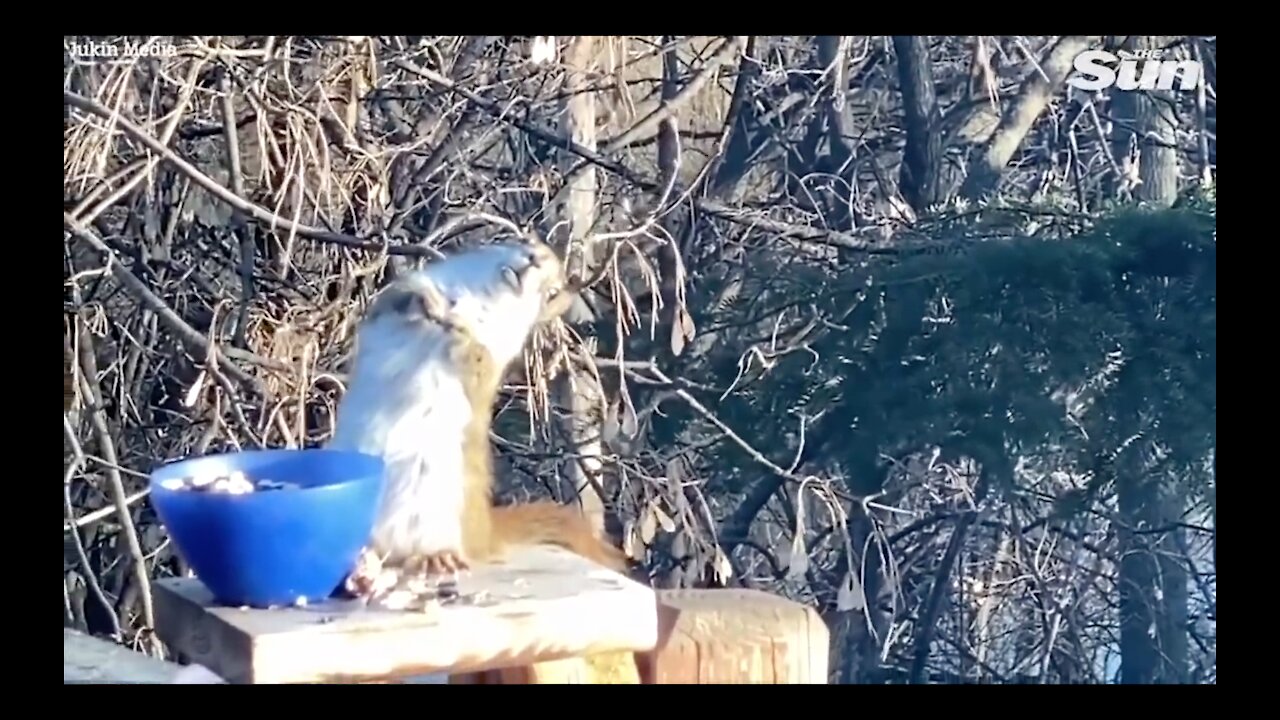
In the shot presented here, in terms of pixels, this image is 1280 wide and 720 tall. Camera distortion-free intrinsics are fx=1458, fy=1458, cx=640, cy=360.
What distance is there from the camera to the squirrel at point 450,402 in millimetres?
1273

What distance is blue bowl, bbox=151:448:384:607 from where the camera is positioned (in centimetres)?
115

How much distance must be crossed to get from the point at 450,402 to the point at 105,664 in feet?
1.35

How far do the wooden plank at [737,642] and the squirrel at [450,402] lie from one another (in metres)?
0.09

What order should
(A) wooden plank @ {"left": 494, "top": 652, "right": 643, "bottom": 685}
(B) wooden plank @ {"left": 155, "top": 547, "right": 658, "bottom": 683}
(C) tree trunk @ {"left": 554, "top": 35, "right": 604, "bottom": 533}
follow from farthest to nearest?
(C) tree trunk @ {"left": 554, "top": 35, "right": 604, "bottom": 533} → (A) wooden plank @ {"left": 494, "top": 652, "right": 643, "bottom": 685} → (B) wooden plank @ {"left": 155, "top": 547, "right": 658, "bottom": 683}

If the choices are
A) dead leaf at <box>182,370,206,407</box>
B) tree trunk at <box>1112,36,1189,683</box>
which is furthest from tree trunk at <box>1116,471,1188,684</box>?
dead leaf at <box>182,370,206,407</box>

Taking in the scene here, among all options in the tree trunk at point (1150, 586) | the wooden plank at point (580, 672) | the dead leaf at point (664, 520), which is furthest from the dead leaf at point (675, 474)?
the tree trunk at point (1150, 586)

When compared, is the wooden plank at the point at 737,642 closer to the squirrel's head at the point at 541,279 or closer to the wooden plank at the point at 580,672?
the wooden plank at the point at 580,672

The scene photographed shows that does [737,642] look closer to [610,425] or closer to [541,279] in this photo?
[610,425]

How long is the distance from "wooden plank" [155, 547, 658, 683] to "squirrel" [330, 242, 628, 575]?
0.19ft

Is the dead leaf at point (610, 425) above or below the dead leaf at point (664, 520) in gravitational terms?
above

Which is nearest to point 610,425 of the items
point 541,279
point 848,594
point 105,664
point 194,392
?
point 541,279

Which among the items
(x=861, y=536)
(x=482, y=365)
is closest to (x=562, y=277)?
(x=482, y=365)

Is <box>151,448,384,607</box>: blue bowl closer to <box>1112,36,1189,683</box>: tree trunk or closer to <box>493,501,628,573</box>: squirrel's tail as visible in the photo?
<box>493,501,628,573</box>: squirrel's tail
